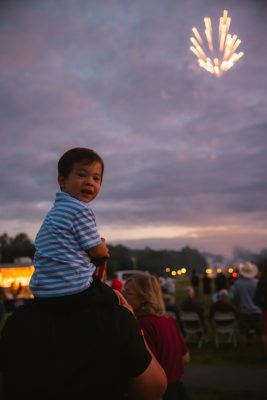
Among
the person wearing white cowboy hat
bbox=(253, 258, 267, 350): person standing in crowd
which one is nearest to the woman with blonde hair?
bbox=(253, 258, 267, 350): person standing in crowd

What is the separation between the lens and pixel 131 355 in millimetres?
1515

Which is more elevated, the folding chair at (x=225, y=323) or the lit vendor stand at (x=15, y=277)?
the lit vendor stand at (x=15, y=277)

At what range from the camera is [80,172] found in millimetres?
1832

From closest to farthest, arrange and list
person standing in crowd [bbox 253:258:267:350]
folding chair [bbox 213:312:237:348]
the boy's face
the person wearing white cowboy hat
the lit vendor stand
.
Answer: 1. the boy's face
2. person standing in crowd [bbox 253:258:267:350]
3. the person wearing white cowboy hat
4. folding chair [bbox 213:312:237:348]
5. the lit vendor stand

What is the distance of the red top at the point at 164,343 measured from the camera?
352 cm

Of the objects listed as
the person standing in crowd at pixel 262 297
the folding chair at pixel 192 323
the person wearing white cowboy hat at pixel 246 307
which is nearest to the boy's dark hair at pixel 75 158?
the person standing in crowd at pixel 262 297

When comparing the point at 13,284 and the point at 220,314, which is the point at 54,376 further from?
the point at 13,284

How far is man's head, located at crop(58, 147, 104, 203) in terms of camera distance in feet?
5.98

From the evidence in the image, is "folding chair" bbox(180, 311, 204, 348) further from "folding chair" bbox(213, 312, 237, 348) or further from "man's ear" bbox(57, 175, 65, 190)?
"man's ear" bbox(57, 175, 65, 190)

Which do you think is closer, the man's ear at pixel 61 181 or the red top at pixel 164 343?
the man's ear at pixel 61 181

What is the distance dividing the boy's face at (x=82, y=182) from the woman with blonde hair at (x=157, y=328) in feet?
6.58

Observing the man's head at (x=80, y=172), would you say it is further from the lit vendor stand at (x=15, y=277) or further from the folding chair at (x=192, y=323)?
the lit vendor stand at (x=15, y=277)

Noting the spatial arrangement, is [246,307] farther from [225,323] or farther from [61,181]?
[61,181]

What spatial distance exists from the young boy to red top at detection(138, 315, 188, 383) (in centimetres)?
196
